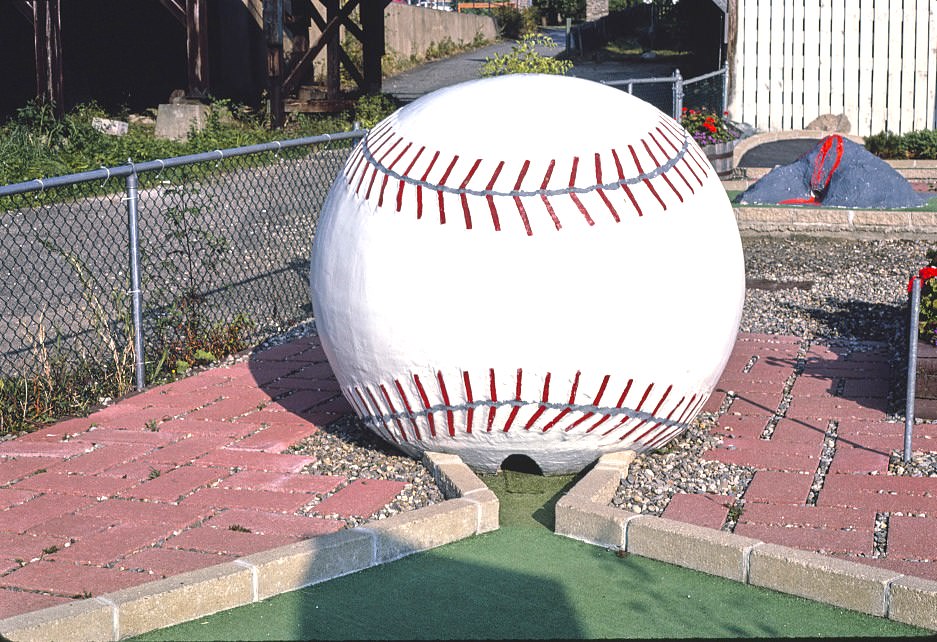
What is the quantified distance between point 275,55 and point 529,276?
1452 centimetres

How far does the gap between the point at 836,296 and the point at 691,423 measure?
3.67 meters

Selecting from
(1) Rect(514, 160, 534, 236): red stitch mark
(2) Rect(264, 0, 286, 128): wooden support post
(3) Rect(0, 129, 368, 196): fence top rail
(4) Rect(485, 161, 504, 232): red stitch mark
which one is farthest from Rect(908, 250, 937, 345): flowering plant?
(2) Rect(264, 0, 286, 128): wooden support post

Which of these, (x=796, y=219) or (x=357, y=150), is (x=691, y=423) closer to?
(x=357, y=150)

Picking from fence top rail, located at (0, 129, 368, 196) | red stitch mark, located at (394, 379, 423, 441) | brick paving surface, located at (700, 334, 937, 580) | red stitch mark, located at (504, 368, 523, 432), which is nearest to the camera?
brick paving surface, located at (700, 334, 937, 580)

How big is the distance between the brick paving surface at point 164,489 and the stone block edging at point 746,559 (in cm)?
87

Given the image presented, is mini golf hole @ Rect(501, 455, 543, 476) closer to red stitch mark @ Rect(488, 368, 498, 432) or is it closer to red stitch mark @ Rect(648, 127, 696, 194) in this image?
red stitch mark @ Rect(488, 368, 498, 432)

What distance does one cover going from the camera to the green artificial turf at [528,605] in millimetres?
3836

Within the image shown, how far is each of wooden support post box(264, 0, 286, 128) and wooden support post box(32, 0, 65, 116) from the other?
10.0ft

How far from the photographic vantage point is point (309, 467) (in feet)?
17.6

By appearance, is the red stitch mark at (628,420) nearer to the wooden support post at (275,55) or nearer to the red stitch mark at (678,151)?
the red stitch mark at (678,151)

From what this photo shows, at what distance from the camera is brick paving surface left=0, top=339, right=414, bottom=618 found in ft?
14.1

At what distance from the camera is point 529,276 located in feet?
15.4

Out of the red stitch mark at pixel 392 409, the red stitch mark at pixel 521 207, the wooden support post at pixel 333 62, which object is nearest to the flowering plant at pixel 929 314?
the red stitch mark at pixel 521 207

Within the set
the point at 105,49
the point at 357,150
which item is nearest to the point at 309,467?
the point at 357,150
